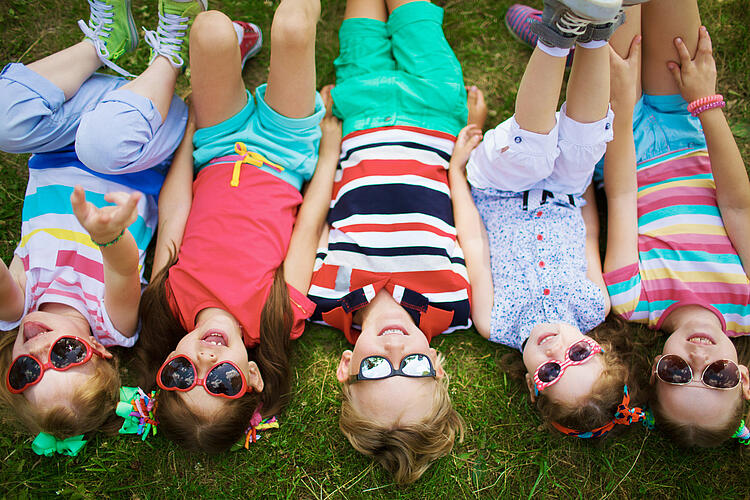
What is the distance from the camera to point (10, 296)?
2.92m

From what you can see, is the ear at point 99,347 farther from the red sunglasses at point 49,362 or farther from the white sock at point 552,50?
the white sock at point 552,50

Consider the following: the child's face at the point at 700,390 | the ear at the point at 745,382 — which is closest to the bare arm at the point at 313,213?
the child's face at the point at 700,390

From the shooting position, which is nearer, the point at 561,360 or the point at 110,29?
the point at 561,360

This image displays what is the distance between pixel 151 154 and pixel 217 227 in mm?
627

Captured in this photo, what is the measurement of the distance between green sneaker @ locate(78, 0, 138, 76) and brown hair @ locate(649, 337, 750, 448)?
407cm

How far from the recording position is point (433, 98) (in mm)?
3570

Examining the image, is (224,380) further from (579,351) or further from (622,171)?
(622,171)

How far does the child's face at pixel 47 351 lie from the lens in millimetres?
2754

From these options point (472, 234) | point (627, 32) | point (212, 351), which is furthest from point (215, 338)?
point (627, 32)

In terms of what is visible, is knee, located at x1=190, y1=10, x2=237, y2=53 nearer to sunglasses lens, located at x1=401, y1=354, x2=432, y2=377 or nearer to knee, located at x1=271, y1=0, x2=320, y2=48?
knee, located at x1=271, y1=0, x2=320, y2=48

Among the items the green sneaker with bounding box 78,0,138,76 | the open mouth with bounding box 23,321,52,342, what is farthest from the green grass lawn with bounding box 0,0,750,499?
the green sneaker with bounding box 78,0,138,76

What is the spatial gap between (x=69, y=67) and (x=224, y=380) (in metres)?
2.21

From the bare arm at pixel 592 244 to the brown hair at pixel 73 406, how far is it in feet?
10.1

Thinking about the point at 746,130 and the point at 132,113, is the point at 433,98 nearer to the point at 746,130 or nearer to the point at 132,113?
the point at 132,113
